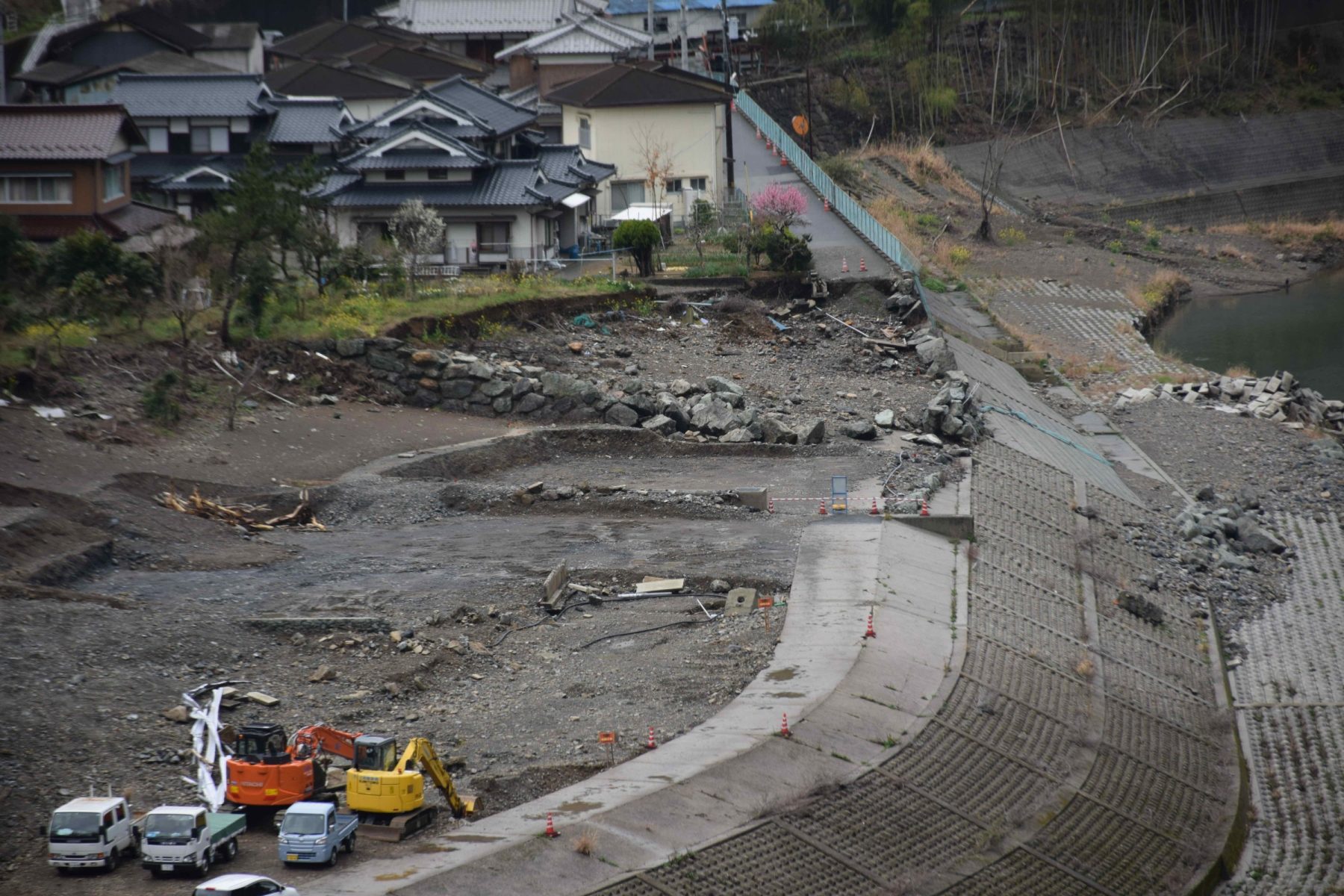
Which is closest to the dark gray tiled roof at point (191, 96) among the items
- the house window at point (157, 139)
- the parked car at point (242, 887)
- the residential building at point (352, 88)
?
the house window at point (157, 139)

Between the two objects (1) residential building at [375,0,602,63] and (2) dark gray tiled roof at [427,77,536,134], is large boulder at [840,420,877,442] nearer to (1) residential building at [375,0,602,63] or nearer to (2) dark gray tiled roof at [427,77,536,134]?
(2) dark gray tiled roof at [427,77,536,134]

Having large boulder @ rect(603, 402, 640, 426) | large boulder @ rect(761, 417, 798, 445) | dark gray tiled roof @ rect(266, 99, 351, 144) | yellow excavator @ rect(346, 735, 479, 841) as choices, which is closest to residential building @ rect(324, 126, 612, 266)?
dark gray tiled roof @ rect(266, 99, 351, 144)

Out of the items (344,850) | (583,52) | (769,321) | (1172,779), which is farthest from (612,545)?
(583,52)

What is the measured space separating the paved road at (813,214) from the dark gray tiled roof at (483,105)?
24.3 ft

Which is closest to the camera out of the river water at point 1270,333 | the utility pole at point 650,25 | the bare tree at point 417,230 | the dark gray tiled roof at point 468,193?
the bare tree at point 417,230

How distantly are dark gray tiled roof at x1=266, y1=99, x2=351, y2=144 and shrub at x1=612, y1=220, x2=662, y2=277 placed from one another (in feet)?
41.2

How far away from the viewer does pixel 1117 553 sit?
22047 millimetres

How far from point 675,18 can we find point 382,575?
5416 centimetres

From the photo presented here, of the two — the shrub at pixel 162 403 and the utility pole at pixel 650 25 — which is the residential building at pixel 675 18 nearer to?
the utility pole at pixel 650 25

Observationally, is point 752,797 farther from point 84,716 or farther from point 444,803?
point 84,716

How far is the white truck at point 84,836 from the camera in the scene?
31.9ft

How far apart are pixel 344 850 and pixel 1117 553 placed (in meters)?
15.0

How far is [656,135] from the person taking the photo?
4566 cm

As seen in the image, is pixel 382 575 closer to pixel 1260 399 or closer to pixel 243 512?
pixel 243 512
